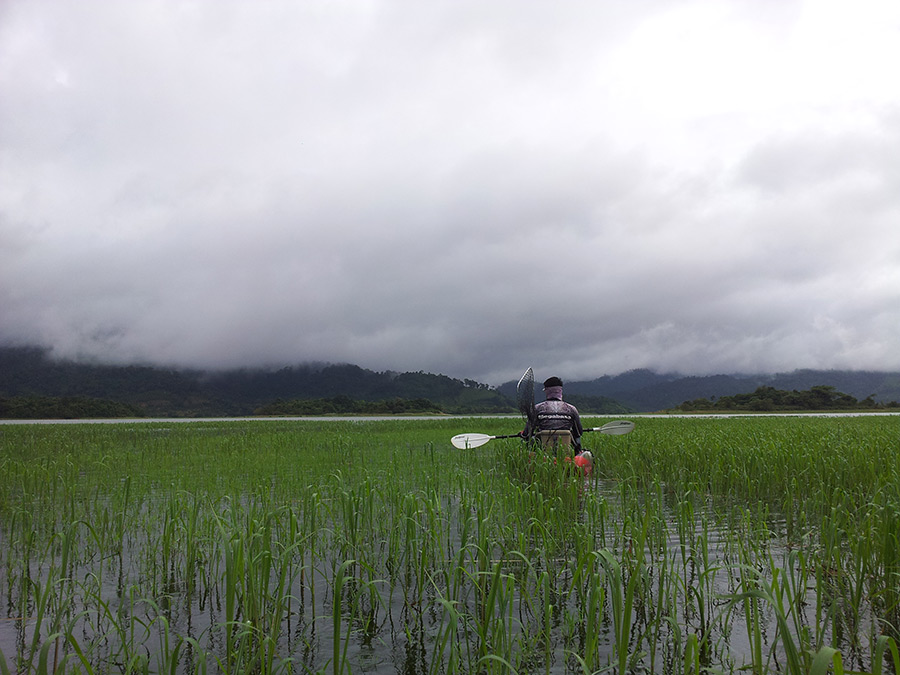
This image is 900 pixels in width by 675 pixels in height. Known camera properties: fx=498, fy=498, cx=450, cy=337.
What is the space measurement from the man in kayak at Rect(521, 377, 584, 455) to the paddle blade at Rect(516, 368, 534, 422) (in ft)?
0.68

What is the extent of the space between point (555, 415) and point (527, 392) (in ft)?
2.62

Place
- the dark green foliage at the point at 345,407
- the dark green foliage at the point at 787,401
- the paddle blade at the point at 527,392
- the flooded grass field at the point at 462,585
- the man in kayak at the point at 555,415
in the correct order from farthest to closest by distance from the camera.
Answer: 1. the dark green foliage at the point at 345,407
2. the dark green foliage at the point at 787,401
3. the paddle blade at the point at 527,392
4. the man in kayak at the point at 555,415
5. the flooded grass field at the point at 462,585

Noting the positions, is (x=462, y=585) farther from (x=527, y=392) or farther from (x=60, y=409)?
(x=60, y=409)

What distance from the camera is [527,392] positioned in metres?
10.1

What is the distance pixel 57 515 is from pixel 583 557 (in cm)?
756

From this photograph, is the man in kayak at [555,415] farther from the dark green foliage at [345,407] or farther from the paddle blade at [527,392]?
the dark green foliage at [345,407]

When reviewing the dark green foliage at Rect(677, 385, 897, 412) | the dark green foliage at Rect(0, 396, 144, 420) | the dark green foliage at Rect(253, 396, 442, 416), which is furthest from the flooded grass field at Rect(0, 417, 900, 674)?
the dark green foliage at Rect(0, 396, 144, 420)

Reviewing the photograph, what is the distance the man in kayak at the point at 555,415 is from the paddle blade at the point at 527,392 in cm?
21

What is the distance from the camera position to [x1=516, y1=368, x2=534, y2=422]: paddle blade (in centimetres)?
1001

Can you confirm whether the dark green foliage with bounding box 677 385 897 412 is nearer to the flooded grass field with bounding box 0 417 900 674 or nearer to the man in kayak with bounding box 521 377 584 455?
the man in kayak with bounding box 521 377 584 455

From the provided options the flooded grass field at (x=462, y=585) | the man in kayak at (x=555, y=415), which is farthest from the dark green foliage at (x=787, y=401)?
the flooded grass field at (x=462, y=585)

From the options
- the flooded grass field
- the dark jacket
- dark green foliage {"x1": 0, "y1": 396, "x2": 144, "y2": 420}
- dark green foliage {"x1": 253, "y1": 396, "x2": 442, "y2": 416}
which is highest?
the dark jacket

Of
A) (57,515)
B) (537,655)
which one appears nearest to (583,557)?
(537,655)

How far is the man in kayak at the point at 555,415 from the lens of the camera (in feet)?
31.0
